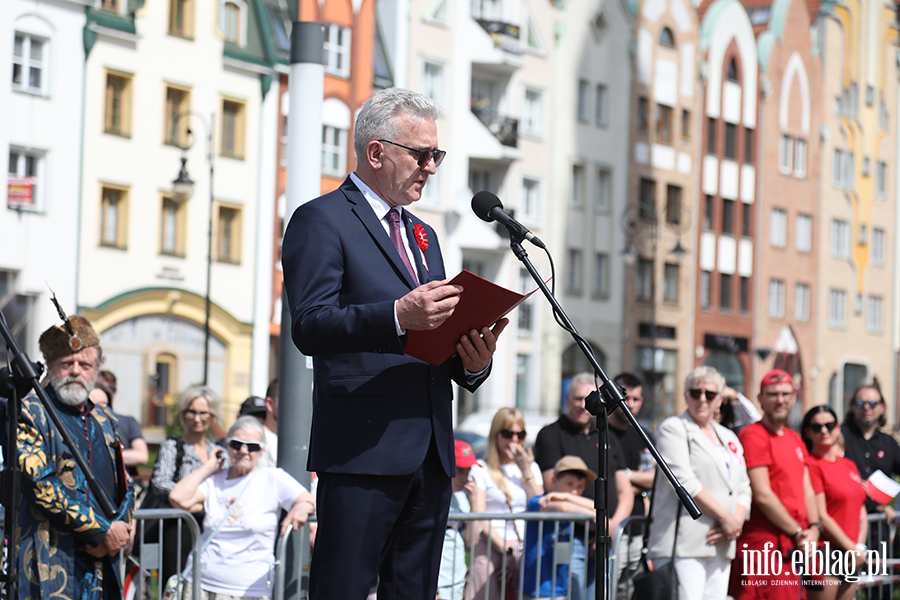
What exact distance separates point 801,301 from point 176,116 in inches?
1217

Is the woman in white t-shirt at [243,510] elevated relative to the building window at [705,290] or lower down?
lower down

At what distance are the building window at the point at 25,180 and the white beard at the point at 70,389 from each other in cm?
2415

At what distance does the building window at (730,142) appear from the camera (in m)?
49.7

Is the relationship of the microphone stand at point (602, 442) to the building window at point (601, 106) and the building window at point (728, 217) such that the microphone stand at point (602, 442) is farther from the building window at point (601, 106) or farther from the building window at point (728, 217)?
the building window at point (728, 217)

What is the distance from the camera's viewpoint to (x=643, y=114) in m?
45.8

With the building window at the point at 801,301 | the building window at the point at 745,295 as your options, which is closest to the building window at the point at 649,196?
the building window at the point at 745,295

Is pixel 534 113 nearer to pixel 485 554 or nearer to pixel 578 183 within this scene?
pixel 578 183

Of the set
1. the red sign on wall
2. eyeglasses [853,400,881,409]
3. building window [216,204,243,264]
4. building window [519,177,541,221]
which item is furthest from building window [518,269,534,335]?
eyeglasses [853,400,881,409]

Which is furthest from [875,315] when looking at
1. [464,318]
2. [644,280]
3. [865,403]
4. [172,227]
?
[464,318]

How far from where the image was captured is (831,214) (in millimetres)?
54719

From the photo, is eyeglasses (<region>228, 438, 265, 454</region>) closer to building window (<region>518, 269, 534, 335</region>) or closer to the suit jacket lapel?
the suit jacket lapel

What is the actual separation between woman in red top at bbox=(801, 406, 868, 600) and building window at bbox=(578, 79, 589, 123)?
35.0 m

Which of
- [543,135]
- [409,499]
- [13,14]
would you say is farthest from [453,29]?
[409,499]

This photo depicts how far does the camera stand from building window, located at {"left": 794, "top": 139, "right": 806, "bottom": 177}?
174 ft
